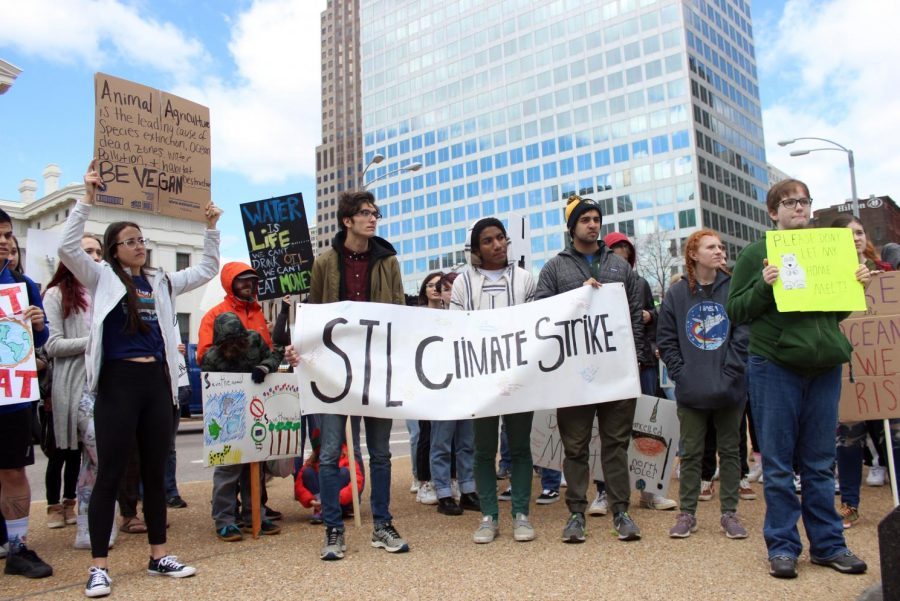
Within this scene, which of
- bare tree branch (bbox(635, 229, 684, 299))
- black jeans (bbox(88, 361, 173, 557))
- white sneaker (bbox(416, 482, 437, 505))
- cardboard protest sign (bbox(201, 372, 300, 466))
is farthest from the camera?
bare tree branch (bbox(635, 229, 684, 299))

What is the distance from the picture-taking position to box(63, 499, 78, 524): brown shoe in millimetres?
5902

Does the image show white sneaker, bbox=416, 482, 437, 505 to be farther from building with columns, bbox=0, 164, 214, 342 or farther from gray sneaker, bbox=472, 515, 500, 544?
building with columns, bbox=0, 164, 214, 342

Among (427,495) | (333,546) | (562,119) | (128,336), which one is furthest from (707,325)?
(562,119)

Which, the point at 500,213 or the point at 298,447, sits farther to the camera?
the point at 500,213

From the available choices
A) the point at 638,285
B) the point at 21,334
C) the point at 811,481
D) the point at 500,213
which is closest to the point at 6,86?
the point at 21,334

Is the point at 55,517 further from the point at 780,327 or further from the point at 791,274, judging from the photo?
the point at 791,274

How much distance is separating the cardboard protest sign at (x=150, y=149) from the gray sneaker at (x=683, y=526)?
166 inches

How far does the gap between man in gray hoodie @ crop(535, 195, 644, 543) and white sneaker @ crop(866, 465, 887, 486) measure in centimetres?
321

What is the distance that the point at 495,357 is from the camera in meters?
4.93

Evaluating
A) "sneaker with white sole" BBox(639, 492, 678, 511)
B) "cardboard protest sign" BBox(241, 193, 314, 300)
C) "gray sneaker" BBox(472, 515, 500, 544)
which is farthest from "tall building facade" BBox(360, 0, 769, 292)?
"gray sneaker" BBox(472, 515, 500, 544)

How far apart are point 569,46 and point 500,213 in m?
21.7

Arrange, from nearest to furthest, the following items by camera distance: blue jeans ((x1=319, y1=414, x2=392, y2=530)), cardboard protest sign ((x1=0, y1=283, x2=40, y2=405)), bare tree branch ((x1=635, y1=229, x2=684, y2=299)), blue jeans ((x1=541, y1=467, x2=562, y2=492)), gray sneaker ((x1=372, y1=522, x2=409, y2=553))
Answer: cardboard protest sign ((x1=0, y1=283, x2=40, y2=405)), gray sneaker ((x1=372, y1=522, x2=409, y2=553)), blue jeans ((x1=319, y1=414, x2=392, y2=530)), blue jeans ((x1=541, y1=467, x2=562, y2=492)), bare tree branch ((x1=635, y1=229, x2=684, y2=299))

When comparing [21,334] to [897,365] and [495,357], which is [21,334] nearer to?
[495,357]

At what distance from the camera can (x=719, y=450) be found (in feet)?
16.1
